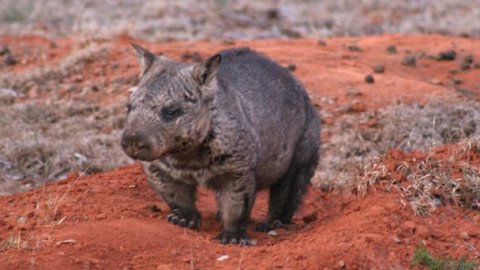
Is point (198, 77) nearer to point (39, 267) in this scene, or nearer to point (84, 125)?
point (39, 267)

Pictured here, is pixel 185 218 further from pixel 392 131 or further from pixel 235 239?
pixel 392 131

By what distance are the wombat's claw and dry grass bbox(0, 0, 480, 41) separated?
9845 millimetres

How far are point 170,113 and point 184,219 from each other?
3.80 ft

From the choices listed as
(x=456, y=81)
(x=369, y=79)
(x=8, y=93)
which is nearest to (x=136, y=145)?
(x=369, y=79)

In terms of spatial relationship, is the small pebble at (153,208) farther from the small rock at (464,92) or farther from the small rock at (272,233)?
the small rock at (464,92)

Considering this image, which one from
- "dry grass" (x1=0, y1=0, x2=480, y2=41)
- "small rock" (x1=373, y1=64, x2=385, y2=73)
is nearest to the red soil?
"small rock" (x1=373, y1=64, x2=385, y2=73)

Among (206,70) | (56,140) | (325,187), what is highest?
(206,70)

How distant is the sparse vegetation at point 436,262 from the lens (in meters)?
5.81

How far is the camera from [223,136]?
7.16m

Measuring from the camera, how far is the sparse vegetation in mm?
5812

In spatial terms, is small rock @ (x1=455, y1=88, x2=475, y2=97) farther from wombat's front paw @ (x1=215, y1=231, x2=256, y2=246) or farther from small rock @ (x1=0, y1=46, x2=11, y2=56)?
small rock @ (x1=0, y1=46, x2=11, y2=56)

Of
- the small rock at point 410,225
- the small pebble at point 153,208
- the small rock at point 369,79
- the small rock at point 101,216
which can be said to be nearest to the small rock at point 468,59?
the small rock at point 369,79

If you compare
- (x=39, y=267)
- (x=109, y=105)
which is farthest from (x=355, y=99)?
(x=39, y=267)

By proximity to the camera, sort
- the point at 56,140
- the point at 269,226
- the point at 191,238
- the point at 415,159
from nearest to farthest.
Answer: the point at 191,238, the point at 415,159, the point at 269,226, the point at 56,140
